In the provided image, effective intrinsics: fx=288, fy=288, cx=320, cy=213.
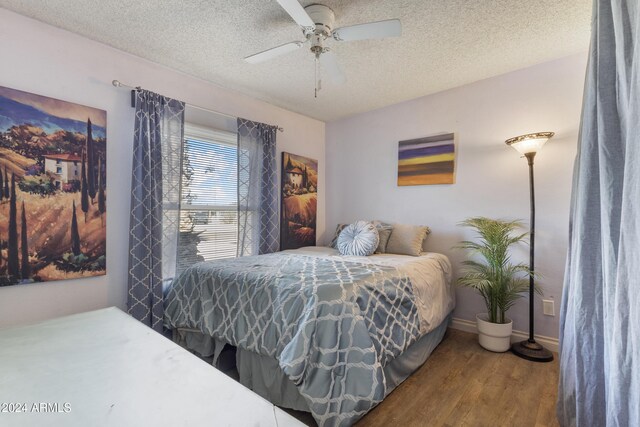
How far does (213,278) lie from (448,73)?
2.72 m

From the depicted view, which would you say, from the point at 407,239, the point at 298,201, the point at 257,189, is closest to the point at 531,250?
the point at 407,239

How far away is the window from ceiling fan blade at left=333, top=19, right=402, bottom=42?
1.70 meters

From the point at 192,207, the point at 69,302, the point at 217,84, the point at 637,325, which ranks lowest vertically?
the point at 69,302

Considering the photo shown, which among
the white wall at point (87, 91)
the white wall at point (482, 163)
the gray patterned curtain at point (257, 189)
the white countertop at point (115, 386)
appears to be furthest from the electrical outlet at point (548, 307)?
the white wall at point (87, 91)

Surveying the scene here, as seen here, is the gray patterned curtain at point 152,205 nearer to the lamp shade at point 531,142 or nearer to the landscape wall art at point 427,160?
the landscape wall art at point 427,160

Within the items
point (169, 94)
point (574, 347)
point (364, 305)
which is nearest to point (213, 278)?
point (364, 305)

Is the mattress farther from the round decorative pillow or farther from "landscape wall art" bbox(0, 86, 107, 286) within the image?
"landscape wall art" bbox(0, 86, 107, 286)

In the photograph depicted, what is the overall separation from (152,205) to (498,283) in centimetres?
294

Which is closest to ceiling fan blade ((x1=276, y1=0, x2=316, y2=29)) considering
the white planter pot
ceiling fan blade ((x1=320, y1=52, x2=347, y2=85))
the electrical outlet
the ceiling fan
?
the ceiling fan

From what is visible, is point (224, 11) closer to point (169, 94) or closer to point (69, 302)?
point (169, 94)

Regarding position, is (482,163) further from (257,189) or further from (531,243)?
(257,189)

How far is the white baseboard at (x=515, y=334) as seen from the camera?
2.44 meters

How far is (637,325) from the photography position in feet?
2.34

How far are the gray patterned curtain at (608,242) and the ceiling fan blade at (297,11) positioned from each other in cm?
121
